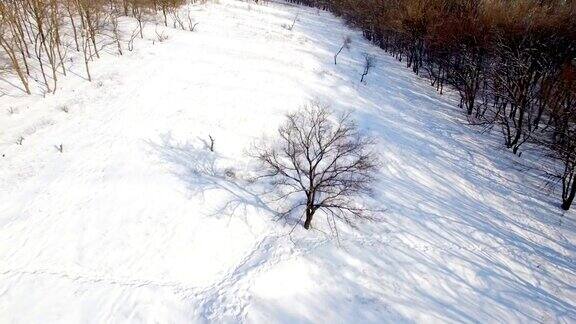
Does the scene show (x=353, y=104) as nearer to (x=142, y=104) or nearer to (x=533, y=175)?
(x=533, y=175)

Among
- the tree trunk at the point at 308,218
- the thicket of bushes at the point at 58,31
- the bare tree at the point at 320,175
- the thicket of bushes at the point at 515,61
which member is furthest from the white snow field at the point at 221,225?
the thicket of bushes at the point at 515,61

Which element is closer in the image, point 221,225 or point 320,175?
point 221,225

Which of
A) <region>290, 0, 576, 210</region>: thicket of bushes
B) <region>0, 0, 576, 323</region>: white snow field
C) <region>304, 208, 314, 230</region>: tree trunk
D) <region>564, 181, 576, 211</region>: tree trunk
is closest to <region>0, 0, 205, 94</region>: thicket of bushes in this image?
<region>0, 0, 576, 323</region>: white snow field

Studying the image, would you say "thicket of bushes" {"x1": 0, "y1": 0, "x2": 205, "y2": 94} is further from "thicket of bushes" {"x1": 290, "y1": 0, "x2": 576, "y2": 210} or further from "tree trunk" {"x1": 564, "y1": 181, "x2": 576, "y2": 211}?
"tree trunk" {"x1": 564, "y1": 181, "x2": 576, "y2": 211}

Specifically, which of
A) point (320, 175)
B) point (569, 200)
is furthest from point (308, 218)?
point (569, 200)

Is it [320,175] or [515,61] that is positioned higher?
[515,61]

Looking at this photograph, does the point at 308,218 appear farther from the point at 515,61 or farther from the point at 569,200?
the point at 515,61

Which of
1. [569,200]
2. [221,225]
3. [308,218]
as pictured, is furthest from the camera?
[569,200]

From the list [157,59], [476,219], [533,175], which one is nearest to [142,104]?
[157,59]
